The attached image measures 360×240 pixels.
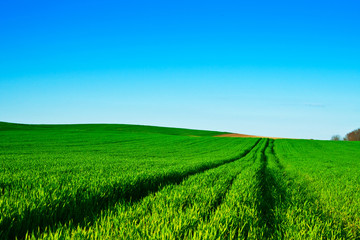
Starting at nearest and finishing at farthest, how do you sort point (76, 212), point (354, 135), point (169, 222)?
1. point (169, 222)
2. point (76, 212)
3. point (354, 135)

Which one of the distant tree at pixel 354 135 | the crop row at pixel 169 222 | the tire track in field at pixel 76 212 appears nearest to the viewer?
the crop row at pixel 169 222

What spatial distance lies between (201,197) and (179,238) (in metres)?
2.03

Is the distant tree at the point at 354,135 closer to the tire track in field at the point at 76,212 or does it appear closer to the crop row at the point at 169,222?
the tire track in field at the point at 76,212

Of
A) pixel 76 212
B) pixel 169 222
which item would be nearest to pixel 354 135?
pixel 169 222

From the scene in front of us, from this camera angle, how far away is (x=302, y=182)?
7.94 meters

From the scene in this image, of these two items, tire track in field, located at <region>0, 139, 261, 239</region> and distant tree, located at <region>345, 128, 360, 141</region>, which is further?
distant tree, located at <region>345, 128, 360, 141</region>

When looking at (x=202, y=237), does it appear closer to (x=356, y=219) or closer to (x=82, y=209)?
(x=82, y=209)

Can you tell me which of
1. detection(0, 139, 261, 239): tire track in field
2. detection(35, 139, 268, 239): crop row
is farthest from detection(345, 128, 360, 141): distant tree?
detection(35, 139, 268, 239): crop row

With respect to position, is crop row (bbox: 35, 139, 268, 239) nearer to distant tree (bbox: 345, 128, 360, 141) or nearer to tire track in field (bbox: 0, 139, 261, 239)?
tire track in field (bbox: 0, 139, 261, 239)

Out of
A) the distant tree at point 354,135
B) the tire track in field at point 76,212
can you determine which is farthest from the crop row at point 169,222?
the distant tree at point 354,135

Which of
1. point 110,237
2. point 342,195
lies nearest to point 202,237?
point 110,237

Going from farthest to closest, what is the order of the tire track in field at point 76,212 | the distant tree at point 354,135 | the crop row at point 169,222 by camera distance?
the distant tree at point 354,135 → the tire track in field at point 76,212 → the crop row at point 169,222

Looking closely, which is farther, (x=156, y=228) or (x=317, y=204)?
(x=317, y=204)

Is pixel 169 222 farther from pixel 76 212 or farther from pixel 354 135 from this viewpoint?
pixel 354 135
